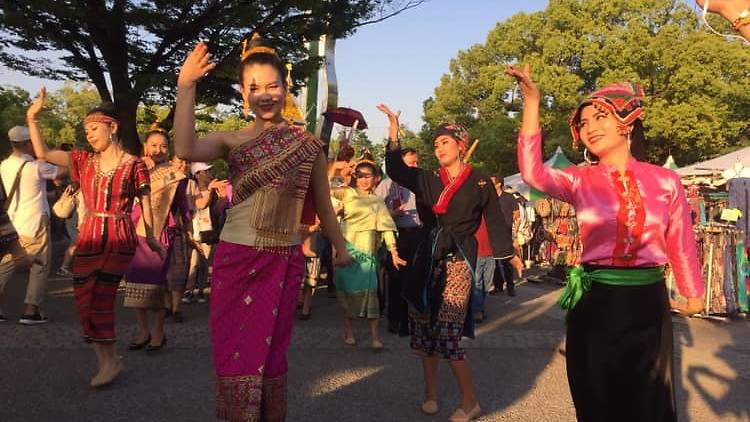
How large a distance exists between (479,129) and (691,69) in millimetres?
11454

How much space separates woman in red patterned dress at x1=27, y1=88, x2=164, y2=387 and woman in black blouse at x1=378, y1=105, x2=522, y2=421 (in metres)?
2.13

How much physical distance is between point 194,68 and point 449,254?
2.44 m

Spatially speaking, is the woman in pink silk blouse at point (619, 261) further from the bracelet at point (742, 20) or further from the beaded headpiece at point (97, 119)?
the beaded headpiece at point (97, 119)

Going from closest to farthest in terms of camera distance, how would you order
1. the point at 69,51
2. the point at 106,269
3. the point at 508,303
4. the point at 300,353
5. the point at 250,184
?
the point at 250,184 < the point at 106,269 < the point at 300,353 < the point at 508,303 < the point at 69,51

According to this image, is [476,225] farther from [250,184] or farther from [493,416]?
[250,184]

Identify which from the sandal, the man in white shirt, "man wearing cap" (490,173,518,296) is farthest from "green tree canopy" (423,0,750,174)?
the sandal

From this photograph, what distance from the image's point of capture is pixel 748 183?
9930 millimetres

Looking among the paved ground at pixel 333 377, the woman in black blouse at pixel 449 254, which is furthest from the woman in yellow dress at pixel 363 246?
the woman in black blouse at pixel 449 254

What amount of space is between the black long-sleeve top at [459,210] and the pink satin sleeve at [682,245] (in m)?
1.56

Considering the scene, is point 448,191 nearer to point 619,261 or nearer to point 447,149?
point 447,149

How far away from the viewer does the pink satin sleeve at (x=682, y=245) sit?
3207 mm

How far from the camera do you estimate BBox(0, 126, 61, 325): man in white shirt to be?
7.21 m

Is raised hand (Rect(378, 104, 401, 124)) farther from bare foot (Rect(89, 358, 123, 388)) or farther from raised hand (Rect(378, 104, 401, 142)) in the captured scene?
bare foot (Rect(89, 358, 123, 388))

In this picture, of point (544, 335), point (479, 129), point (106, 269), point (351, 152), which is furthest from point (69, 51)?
point (479, 129)
